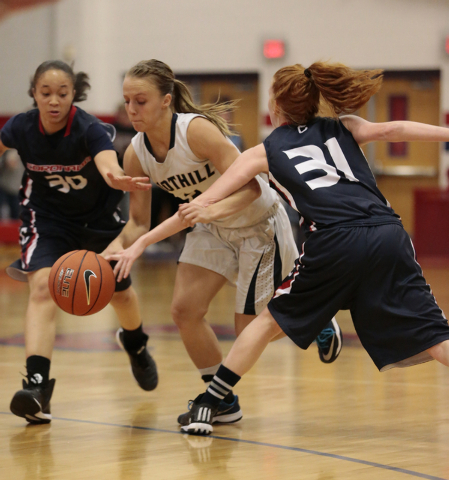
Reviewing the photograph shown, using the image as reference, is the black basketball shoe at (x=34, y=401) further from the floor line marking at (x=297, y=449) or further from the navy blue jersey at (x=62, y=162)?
the navy blue jersey at (x=62, y=162)

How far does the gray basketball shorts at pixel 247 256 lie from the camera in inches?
140

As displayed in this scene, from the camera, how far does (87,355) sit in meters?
5.14

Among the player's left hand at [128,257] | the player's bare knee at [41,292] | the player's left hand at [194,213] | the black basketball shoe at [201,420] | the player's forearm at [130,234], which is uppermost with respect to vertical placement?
the player's left hand at [194,213]

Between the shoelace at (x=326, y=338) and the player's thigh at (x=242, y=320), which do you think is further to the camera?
the shoelace at (x=326, y=338)

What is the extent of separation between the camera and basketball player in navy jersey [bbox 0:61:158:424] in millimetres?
3594

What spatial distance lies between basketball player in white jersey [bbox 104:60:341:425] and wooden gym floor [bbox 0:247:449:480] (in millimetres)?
319

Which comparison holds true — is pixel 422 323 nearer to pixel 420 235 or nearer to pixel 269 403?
pixel 269 403

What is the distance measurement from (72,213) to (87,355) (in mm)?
1472

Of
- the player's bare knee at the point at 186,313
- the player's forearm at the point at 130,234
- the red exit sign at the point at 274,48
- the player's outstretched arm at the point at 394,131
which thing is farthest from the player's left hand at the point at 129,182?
the red exit sign at the point at 274,48

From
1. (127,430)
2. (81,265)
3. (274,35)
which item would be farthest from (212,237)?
(274,35)

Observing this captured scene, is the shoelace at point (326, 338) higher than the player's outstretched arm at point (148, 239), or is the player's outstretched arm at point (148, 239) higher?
the player's outstretched arm at point (148, 239)

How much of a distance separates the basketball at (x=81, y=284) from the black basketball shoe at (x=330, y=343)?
1.12 m

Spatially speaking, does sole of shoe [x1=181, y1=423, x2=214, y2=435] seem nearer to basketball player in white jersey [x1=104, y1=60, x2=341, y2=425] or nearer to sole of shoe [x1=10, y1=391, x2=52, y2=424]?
basketball player in white jersey [x1=104, y1=60, x2=341, y2=425]

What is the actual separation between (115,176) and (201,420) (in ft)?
3.40
